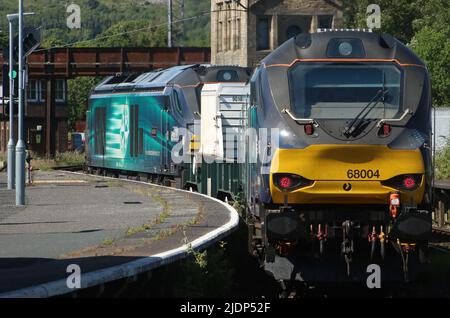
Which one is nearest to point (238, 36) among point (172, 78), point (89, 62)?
point (89, 62)

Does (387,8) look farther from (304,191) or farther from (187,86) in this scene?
(304,191)

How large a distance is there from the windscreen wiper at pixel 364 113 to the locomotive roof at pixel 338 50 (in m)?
0.48

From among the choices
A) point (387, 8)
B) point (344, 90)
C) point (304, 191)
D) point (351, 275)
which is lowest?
point (351, 275)

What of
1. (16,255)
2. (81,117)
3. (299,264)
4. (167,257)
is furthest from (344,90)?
(81,117)

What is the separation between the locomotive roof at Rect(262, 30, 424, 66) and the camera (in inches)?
607

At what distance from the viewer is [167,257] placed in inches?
535

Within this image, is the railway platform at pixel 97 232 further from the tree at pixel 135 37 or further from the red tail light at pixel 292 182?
the tree at pixel 135 37

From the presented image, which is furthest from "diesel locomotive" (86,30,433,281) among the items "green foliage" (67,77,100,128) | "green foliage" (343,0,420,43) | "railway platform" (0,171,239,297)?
"green foliage" (67,77,100,128)

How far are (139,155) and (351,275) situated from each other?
1940 cm

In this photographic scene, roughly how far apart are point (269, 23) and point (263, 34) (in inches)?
29.6

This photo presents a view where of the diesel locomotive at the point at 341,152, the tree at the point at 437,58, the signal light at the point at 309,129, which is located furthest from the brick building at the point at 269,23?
the signal light at the point at 309,129

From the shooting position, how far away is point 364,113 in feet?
49.8

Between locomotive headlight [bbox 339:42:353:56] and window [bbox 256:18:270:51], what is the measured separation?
52.9m

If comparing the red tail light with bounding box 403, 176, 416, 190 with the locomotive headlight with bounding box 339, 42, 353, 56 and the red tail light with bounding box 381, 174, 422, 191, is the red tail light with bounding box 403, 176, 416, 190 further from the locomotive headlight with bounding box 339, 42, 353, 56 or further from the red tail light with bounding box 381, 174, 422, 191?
the locomotive headlight with bounding box 339, 42, 353, 56
